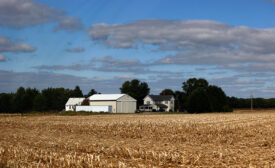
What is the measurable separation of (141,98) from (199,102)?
64.8 metres

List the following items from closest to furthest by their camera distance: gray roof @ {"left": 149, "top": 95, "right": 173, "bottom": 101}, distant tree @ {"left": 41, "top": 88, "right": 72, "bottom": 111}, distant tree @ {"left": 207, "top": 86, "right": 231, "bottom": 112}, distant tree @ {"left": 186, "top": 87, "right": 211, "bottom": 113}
→ 1. distant tree @ {"left": 186, "top": 87, "right": 211, "bottom": 113}
2. distant tree @ {"left": 207, "top": 86, "right": 231, "bottom": 112}
3. distant tree @ {"left": 41, "top": 88, "right": 72, "bottom": 111}
4. gray roof @ {"left": 149, "top": 95, "right": 173, "bottom": 101}

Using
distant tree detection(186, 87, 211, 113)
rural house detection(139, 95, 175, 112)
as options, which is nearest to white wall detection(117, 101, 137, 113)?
distant tree detection(186, 87, 211, 113)

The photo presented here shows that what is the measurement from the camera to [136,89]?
488 ft

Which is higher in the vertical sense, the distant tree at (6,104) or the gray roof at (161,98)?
the gray roof at (161,98)

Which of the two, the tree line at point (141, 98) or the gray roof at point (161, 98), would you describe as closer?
the tree line at point (141, 98)

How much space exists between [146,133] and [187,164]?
1358 centimetres

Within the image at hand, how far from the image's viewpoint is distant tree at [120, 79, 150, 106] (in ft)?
486

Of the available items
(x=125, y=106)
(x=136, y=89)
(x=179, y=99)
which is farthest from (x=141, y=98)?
(x=125, y=106)

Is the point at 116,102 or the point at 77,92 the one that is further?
the point at 77,92

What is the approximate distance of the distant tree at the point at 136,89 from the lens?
148m

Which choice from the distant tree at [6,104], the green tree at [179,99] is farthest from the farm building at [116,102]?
the green tree at [179,99]

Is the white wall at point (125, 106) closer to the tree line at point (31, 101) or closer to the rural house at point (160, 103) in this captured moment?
the rural house at point (160, 103)

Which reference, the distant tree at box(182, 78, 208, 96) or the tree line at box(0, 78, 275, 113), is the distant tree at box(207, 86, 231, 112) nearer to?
the tree line at box(0, 78, 275, 113)

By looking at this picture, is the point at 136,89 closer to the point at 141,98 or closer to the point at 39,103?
the point at 141,98
